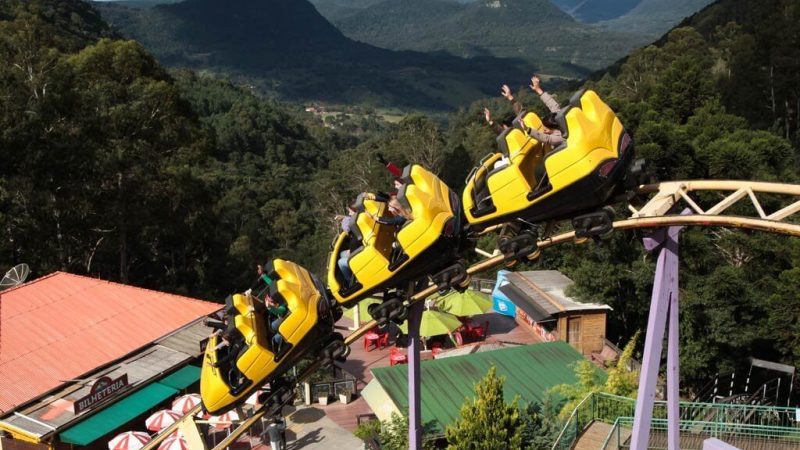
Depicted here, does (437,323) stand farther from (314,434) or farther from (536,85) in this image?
(536,85)

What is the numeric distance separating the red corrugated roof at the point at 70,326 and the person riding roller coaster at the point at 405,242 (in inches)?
429

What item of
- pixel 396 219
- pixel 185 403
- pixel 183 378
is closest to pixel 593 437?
pixel 396 219

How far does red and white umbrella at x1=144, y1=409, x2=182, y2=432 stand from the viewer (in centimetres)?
1612

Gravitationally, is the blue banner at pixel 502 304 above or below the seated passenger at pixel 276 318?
below

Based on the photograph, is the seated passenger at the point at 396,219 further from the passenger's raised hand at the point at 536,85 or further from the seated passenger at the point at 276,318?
the passenger's raised hand at the point at 536,85

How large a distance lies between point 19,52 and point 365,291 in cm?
2626

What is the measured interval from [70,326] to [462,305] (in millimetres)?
11887

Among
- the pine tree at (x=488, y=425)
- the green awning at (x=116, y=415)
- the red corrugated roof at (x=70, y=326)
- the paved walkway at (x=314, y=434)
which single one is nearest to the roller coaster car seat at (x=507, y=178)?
the pine tree at (x=488, y=425)

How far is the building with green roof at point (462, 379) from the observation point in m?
16.3

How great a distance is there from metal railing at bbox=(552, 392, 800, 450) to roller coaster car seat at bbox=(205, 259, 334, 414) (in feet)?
20.5

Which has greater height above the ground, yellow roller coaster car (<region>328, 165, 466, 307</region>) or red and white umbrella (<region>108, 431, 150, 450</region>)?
yellow roller coaster car (<region>328, 165, 466, 307</region>)

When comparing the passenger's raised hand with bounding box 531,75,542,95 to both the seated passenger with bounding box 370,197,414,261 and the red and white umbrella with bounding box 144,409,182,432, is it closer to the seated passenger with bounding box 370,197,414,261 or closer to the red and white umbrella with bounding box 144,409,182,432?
the seated passenger with bounding box 370,197,414,261

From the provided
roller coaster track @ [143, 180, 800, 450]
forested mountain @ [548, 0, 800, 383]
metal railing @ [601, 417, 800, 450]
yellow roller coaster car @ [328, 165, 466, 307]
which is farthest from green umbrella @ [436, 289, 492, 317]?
yellow roller coaster car @ [328, 165, 466, 307]

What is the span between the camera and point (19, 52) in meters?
29.2
